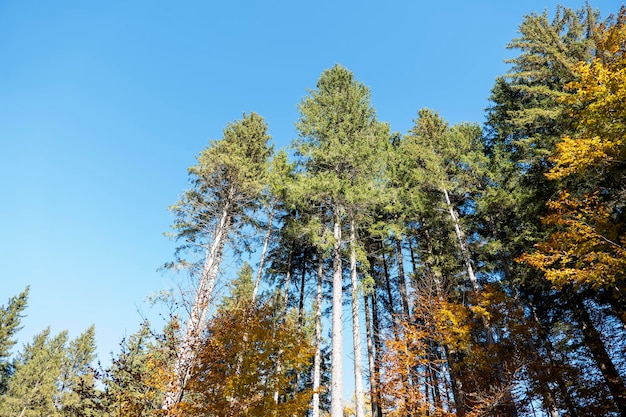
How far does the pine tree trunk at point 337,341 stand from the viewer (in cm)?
809

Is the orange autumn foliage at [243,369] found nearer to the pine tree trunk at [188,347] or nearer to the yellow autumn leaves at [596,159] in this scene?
the pine tree trunk at [188,347]

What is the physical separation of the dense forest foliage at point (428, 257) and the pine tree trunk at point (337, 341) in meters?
→ 0.05

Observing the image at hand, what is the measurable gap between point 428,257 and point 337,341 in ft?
25.1

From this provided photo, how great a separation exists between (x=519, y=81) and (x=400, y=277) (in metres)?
12.0

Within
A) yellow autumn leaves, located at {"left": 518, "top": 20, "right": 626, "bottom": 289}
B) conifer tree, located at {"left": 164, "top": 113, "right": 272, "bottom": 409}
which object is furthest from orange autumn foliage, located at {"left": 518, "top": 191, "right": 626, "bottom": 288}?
conifer tree, located at {"left": 164, "top": 113, "right": 272, "bottom": 409}

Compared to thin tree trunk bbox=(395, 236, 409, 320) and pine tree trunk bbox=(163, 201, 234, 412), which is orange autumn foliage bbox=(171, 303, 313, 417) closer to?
pine tree trunk bbox=(163, 201, 234, 412)

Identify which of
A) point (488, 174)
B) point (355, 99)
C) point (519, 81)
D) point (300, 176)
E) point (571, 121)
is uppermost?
point (519, 81)

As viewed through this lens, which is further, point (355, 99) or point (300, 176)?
point (355, 99)

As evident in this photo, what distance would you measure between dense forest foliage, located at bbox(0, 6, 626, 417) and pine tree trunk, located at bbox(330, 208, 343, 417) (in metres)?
0.05

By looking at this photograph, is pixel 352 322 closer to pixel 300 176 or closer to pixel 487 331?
pixel 487 331

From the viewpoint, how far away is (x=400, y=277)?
14.6m

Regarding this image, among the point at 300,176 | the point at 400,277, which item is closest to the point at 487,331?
the point at 400,277

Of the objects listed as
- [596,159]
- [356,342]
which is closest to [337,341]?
[356,342]

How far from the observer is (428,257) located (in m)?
14.8
